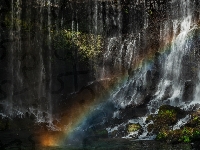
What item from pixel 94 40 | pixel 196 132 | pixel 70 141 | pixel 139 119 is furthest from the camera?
pixel 94 40

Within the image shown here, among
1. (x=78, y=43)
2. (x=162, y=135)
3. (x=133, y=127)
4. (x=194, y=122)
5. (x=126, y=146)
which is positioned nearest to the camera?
(x=126, y=146)

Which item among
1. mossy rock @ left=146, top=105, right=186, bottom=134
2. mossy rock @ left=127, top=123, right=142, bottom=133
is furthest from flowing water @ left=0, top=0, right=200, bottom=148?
mossy rock @ left=127, top=123, right=142, bottom=133

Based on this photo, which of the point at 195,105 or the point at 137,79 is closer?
the point at 195,105

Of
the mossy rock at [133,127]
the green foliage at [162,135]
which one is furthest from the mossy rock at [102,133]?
the green foliage at [162,135]

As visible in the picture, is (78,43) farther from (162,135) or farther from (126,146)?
(126,146)

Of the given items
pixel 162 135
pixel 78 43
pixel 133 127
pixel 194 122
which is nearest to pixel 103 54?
pixel 78 43

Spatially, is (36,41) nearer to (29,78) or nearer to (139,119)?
(29,78)

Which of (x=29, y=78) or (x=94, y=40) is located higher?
(x=94, y=40)

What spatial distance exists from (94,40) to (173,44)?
16.7ft

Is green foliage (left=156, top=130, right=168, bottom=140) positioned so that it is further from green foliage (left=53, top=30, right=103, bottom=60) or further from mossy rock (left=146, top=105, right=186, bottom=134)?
green foliage (left=53, top=30, right=103, bottom=60)

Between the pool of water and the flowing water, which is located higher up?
the flowing water

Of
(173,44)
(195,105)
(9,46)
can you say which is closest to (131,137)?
(195,105)

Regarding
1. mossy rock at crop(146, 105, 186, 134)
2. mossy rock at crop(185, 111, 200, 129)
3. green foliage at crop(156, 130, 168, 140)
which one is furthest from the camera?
mossy rock at crop(146, 105, 186, 134)

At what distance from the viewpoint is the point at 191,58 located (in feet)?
81.7
